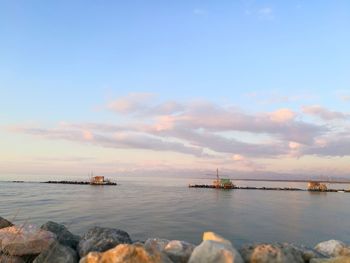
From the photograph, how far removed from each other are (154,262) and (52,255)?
2851mm

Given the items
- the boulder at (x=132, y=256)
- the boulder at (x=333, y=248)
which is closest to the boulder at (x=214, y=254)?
the boulder at (x=132, y=256)

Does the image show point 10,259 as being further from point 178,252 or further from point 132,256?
point 178,252

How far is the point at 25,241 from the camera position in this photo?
8086mm

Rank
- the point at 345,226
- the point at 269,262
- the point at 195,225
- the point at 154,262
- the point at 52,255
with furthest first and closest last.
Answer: the point at 345,226 < the point at 195,225 < the point at 52,255 < the point at 269,262 < the point at 154,262

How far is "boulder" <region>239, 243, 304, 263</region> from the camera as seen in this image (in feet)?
22.8

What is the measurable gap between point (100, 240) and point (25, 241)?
1.65 metres

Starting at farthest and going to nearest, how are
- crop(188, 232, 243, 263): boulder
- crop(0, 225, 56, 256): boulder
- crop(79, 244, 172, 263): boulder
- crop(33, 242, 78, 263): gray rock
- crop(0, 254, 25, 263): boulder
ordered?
crop(0, 225, 56, 256): boulder < crop(0, 254, 25, 263): boulder < crop(33, 242, 78, 263): gray rock < crop(188, 232, 243, 263): boulder < crop(79, 244, 172, 263): boulder

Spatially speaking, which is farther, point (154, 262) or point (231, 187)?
point (231, 187)

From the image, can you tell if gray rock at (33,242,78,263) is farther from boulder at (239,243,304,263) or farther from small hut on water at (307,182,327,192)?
small hut on water at (307,182,327,192)

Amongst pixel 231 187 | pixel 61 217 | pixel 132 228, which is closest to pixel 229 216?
pixel 132 228

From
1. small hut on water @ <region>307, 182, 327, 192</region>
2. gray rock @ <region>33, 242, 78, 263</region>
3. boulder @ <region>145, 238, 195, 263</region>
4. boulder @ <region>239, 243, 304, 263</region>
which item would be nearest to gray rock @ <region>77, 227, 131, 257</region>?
gray rock @ <region>33, 242, 78, 263</region>

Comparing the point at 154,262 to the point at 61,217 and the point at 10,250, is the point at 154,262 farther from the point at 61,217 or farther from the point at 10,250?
the point at 61,217

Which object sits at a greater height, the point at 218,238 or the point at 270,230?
the point at 218,238

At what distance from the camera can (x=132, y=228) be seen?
25.7 m
